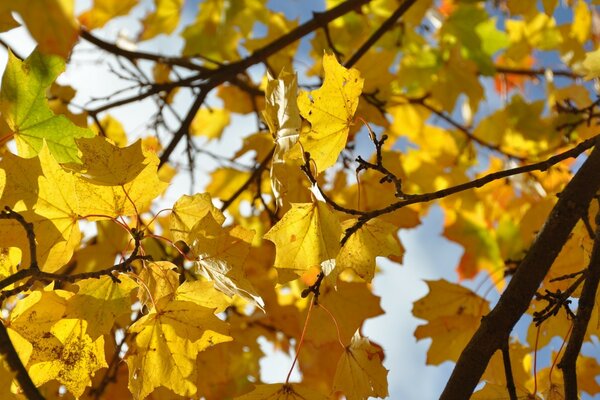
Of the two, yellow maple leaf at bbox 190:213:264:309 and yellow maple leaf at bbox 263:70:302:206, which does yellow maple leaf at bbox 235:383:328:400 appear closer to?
yellow maple leaf at bbox 190:213:264:309

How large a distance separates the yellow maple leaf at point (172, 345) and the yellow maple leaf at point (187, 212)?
0.54 feet

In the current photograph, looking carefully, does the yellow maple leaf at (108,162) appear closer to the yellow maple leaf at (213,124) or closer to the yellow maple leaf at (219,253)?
the yellow maple leaf at (219,253)

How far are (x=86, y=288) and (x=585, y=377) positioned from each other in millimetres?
1682

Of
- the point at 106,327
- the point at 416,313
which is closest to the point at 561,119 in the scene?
the point at 416,313

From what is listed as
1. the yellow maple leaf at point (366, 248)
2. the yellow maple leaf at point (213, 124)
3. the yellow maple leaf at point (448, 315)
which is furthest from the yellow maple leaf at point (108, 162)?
the yellow maple leaf at point (213, 124)

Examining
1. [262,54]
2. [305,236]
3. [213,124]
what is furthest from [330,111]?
[213,124]

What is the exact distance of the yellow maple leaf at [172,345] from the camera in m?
1.43

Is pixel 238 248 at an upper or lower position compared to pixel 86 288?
upper

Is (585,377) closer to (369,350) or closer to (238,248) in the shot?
(369,350)

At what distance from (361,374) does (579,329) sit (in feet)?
1.57

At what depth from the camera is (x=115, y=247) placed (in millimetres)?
2387

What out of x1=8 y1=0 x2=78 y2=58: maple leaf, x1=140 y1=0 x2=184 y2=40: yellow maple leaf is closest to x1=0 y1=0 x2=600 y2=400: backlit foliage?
x1=8 y1=0 x2=78 y2=58: maple leaf

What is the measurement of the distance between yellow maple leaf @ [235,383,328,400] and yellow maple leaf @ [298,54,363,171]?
48 centimetres

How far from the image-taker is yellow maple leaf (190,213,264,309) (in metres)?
1.37
